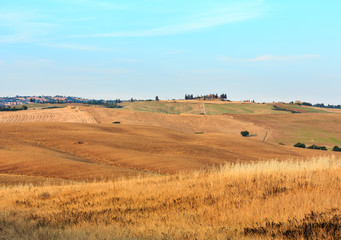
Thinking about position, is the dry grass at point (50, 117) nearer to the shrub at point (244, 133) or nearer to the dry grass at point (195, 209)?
the shrub at point (244, 133)

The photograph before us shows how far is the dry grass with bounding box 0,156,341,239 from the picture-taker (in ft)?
31.2

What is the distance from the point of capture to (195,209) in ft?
39.8

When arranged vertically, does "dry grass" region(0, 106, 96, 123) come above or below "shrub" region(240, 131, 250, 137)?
above

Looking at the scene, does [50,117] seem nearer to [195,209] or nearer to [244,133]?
[244,133]

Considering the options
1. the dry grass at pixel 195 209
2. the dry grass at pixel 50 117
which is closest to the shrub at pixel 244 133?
the dry grass at pixel 50 117

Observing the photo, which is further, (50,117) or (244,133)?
(50,117)

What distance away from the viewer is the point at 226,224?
10.3 metres

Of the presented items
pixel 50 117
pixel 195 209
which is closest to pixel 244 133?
pixel 50 117

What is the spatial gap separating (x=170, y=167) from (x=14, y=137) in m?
29.0

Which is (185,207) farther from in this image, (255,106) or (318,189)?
(255,106)

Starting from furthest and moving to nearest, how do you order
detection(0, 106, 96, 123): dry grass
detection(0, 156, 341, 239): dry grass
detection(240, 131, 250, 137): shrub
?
1. detection(240, 131, 250, 137): shrub
2. detection(0, 106, 96, 123): dry grass
3. detection(0, 156, 341, 239): dry grass

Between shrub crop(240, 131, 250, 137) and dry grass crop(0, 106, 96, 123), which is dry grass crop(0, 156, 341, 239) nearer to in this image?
shrub crop(240, 131, 250, 137)

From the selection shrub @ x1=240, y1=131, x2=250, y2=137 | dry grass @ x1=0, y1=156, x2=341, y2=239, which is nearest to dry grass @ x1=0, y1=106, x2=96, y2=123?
shrub @ x1=240, y1=131, x2=250, y2=137

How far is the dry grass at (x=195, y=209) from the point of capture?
9523 mm
